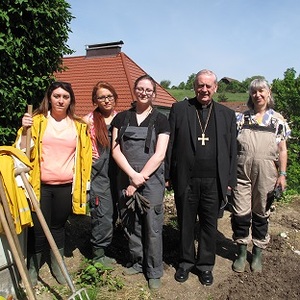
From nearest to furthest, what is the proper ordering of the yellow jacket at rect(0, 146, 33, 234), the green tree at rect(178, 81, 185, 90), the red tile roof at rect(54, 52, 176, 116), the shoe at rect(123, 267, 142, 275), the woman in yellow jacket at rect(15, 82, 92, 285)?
the yellow jacket at rect(0, 146, 33, 234) → the woman in yellow jacket at rect(15, 82, 92, 285) → the shoe at rect(123, 267, 142, 275) → the red tile roof at rect(54, 52, 176, 116) → the green tree at rect(178, 81, 185, 90)

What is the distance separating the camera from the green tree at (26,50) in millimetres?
3852

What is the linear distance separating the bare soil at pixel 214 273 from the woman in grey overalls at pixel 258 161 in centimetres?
44

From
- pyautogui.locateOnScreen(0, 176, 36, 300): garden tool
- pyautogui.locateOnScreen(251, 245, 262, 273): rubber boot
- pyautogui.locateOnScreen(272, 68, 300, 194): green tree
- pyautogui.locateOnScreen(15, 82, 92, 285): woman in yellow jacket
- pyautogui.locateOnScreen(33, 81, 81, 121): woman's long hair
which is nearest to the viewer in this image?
pyautogui.locateOnScreen(0, 176, 36, 300): garden tool

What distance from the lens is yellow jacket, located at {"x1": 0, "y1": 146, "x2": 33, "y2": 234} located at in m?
2.77

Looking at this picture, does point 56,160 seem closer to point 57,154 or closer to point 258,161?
point 57,154

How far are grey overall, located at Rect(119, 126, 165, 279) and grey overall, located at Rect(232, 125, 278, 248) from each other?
0.96 meters

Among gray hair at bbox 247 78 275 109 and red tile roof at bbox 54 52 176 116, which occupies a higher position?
red tile roof at bbox 54 52 176 116

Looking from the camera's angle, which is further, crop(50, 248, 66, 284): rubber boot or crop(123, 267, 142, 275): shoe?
crop(123, 267, 142, 275): shoe

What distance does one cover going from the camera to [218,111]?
355 centimetres

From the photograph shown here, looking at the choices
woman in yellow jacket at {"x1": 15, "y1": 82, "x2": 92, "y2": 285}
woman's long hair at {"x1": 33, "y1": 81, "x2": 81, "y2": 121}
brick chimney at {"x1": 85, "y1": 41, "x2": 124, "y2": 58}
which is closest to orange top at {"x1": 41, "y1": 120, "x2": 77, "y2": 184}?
woman in yellow jacket at {"x1": 15, "y1": 82, "x2": 92, "y2": 285}

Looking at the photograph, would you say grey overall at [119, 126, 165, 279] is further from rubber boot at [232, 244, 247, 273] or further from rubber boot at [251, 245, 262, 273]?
rubber boot at [251, 245, 262, 273]

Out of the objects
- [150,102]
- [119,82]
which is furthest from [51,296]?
[119,82]

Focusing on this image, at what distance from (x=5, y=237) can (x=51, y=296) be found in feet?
2.78

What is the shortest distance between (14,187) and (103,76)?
14.2 meters
